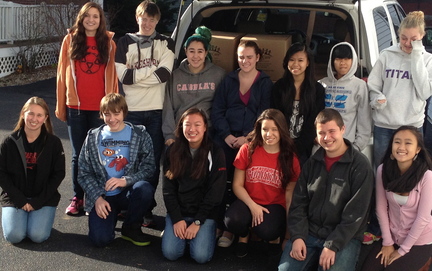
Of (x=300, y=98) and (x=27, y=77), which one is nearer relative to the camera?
(x=300, y=98)

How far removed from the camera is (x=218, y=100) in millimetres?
4902

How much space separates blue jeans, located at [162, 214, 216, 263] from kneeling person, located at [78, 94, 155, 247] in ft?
1.12

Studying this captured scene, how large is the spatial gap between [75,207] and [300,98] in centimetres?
223

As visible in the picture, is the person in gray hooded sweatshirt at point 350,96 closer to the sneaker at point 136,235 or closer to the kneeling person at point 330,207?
the kneeling person at point 330,207

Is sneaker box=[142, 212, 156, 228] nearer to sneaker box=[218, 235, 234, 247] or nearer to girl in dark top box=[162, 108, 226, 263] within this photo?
girl in dark top box=[162, 108, 226, 263]

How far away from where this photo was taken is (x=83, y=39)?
5.04 m

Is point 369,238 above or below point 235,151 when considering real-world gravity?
below

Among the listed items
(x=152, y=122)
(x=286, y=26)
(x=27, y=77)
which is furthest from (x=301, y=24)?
(x=27, y=77)

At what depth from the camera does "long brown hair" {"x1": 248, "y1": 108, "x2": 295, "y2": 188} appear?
435 centimetres

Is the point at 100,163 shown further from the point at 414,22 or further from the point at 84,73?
the point at 414,22

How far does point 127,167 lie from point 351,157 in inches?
71.4

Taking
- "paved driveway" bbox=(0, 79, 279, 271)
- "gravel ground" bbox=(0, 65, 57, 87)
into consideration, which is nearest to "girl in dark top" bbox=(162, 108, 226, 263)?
"paved driveway" bbox=(0, 79, 279, 271)

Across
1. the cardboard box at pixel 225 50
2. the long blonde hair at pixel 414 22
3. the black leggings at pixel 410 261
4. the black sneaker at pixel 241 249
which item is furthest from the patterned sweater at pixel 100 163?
the long blonde hair at pixel 414 22

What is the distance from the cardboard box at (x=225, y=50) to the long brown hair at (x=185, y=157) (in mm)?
1064
